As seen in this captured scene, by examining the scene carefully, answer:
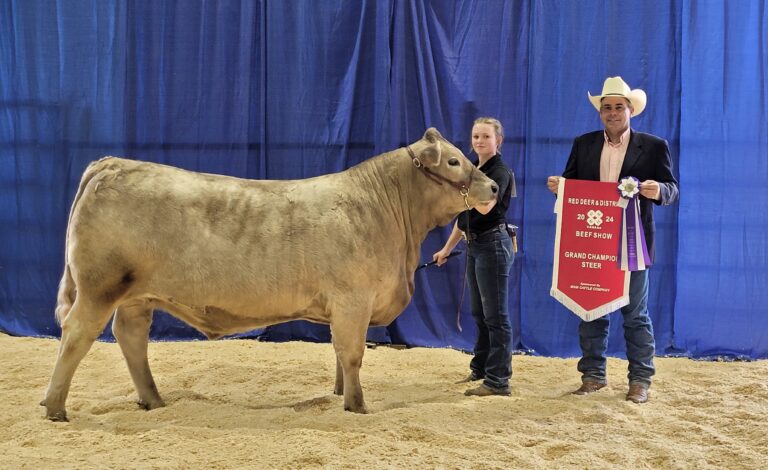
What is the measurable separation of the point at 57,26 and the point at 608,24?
15.1 feet

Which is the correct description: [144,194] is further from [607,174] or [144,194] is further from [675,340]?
[675,340]

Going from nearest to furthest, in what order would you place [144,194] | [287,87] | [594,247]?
1. [144,194]
2. [594,247]
3. [287,87]

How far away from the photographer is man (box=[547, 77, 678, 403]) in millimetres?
4180

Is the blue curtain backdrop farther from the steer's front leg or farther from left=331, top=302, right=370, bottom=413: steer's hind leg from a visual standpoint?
left=331, top=302, right=370, bottom=413: steer's hind leg

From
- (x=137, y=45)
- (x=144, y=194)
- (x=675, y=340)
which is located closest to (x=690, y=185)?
(x=675, y=340)

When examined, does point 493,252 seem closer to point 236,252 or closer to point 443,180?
point 443,180

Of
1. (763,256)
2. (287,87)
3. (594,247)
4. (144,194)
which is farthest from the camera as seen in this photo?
(287,87)

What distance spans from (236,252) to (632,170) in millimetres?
2354

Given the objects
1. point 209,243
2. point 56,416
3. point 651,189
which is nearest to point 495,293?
point 651,189

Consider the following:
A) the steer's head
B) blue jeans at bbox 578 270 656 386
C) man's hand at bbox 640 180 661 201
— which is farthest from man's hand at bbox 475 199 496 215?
blue jeans at bbox 578 270 656 386

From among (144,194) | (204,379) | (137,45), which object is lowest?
(204,379)

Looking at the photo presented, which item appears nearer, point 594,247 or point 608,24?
point 594,247

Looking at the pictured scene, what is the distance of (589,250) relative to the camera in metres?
4.27

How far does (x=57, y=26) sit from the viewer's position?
6.05 m
